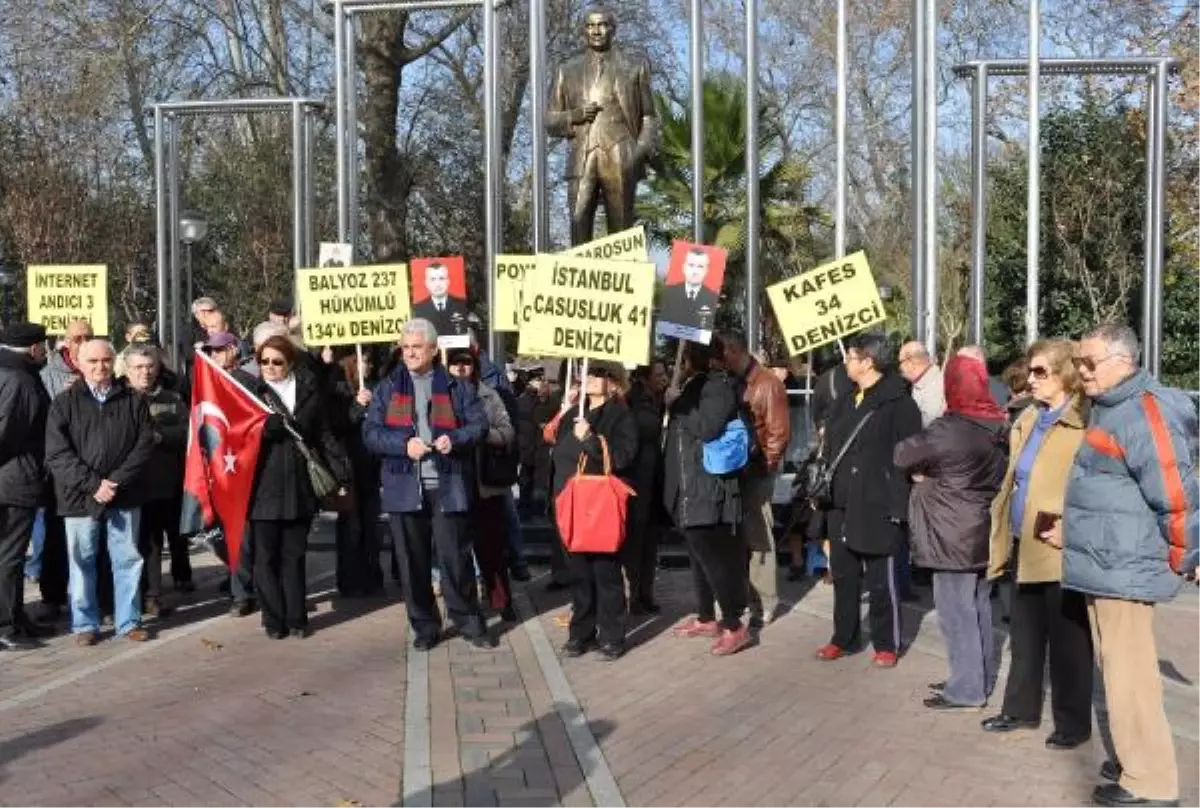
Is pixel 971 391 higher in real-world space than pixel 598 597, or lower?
higher

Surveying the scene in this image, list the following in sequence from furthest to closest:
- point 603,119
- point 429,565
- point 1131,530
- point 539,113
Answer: point 539,113 → point 603,119 → point 429,565 → point 1131,530

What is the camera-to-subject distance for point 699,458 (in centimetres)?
834

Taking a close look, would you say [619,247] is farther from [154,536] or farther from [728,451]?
[154,536]

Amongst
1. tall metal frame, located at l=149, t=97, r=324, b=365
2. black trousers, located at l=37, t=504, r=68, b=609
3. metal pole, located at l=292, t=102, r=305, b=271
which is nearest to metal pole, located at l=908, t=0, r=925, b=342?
tall metal frame, located at l=149, t=97, r=324, b=365

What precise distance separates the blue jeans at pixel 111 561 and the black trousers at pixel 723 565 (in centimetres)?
344

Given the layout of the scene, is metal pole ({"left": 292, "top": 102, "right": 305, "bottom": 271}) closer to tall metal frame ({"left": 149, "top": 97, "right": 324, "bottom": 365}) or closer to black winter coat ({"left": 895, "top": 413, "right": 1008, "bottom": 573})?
tall metal frame ({"left": 149, "top": 97, "right": 324, "bottom": 365})

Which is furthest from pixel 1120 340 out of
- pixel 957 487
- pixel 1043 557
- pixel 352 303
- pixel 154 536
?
pixel 154 536

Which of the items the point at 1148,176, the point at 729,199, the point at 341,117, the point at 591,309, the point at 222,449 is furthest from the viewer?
the point at 729,199

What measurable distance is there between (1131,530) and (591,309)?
12.2 feet

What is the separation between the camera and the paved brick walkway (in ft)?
19.2

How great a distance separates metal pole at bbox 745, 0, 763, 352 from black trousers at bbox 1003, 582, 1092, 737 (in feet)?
17.7

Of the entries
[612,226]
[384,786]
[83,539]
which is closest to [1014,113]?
[612,226]

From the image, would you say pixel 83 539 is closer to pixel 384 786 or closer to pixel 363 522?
pixel 363 522

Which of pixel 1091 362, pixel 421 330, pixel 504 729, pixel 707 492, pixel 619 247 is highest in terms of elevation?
pixel 619 247
